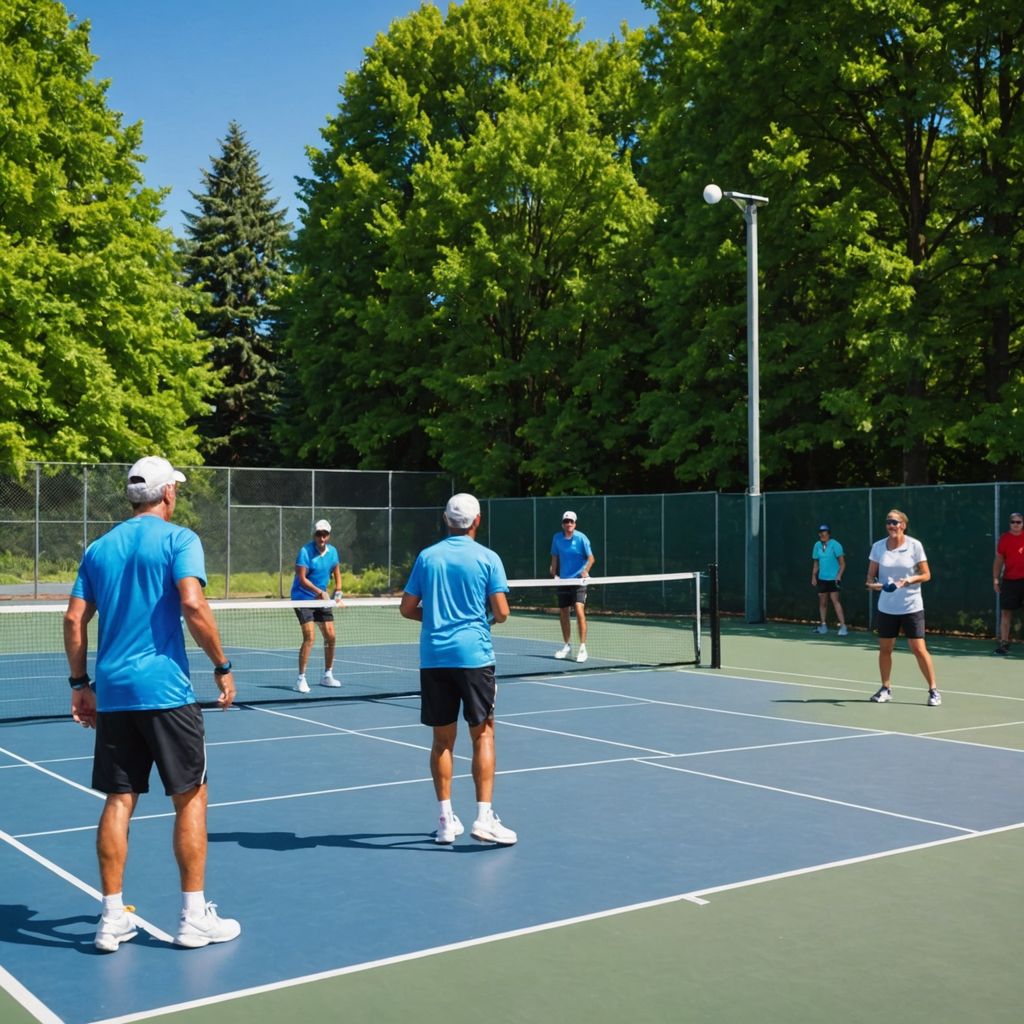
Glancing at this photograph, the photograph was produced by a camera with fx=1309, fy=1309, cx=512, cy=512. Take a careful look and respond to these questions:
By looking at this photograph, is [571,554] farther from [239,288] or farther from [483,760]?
[239,288]

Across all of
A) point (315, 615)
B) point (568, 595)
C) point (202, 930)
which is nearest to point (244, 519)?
point (568, 595)

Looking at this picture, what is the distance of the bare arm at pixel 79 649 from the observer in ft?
17.8

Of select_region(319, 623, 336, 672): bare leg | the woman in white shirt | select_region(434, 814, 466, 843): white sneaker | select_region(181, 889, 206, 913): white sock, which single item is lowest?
select_region(434, 814, 466, 843): white sneaker

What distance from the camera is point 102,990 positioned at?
4820mm

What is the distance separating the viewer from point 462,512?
23.6 feet

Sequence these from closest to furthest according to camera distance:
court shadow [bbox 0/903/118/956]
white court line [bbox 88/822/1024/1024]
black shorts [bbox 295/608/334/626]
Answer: white court line [bbox 88/822/1024/1024] < court shadow [bbox 0/903/118/956] < black shorts [bbox 295/608/334/626]

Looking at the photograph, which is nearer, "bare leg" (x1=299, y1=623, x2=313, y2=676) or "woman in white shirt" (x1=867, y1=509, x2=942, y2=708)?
"woman in white shirt" (x1=867, y1=509, x2=942, y2=708)

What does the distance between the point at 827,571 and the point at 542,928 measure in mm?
17802

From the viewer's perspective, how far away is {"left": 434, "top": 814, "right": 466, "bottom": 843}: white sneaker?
7.09 m

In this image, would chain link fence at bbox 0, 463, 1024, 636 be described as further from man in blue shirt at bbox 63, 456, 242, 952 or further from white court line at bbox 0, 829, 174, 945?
man in blue shirt at bbox 63, 456, 242, 952

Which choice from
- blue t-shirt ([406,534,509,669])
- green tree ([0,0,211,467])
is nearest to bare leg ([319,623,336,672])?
blue t-shirt ([406,534,509,669])

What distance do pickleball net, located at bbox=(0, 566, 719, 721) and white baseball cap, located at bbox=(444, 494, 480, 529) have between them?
4105 mm

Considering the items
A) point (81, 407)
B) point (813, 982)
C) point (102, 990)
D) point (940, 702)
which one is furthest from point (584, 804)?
point (81, 407)

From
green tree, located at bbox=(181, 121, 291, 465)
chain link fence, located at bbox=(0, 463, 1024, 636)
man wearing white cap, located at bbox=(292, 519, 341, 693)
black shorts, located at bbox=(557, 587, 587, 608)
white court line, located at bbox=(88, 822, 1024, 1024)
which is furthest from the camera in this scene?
green tree, located at bbox=(181, 121, 291, 465)
